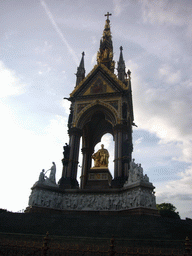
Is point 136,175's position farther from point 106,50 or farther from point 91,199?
point 106,50

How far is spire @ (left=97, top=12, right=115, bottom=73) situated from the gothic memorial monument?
3.06 metres

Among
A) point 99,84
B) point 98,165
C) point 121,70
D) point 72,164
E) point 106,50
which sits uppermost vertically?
point 106,50

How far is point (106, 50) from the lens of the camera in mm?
31078

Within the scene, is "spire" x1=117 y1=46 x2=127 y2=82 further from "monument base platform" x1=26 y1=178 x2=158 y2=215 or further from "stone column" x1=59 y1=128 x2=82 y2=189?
"monument base platform" x1=26 y1=178 x2=158 y2=215

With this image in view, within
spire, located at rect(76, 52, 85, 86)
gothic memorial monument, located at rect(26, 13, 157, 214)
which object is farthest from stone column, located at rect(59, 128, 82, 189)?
spire, located at rect(76, 52, 85, 86)

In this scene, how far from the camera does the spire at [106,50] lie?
98.6ft

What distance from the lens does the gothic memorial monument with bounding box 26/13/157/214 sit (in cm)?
1734

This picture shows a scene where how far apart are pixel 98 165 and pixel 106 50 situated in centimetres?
1715

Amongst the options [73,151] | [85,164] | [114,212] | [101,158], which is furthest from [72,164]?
[114,212]

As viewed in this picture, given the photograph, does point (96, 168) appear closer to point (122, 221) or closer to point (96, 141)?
point (96, 141)

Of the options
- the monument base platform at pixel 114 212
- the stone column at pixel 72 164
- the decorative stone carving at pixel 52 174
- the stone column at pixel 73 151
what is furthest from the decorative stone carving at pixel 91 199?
the stone column at pixel 73 151

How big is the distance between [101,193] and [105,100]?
9686 millimetres

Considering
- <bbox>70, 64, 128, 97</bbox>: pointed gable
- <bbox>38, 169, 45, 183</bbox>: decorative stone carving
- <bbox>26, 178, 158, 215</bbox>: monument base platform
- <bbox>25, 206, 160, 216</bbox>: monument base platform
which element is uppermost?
<bbox>70, 64, 128, 97</bbox>: pointed gable

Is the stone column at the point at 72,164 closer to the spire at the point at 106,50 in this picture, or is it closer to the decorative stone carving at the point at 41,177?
the decorative stone carving at the point at 41,177
